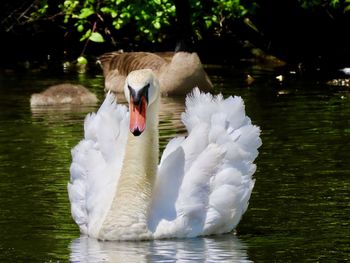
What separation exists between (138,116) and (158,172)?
0.75 metres

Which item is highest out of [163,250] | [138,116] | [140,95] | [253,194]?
[140,95]

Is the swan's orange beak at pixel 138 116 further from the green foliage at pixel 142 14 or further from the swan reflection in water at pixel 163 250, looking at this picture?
the green foliage at pixel 142 14

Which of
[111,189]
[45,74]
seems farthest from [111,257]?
[45,74]

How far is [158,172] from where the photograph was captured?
35.7 ft

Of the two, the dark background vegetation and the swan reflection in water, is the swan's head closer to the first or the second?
the swan reflection in water

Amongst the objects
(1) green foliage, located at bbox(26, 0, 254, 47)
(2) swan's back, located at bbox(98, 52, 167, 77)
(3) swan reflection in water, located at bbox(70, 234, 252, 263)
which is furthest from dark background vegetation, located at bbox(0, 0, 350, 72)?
(3) swan reflection in water, located at bbox(70, 234, 252, 263)

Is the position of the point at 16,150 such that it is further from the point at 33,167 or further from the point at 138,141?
the point at 138,141

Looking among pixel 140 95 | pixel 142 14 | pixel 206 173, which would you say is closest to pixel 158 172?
pixel 206 173

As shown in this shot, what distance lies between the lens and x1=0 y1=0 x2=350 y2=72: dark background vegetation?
2777cm

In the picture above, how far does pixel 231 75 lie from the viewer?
25344 mm

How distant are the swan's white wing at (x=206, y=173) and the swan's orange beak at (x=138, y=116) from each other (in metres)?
0.54

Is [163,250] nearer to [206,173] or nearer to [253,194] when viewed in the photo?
[206,173]

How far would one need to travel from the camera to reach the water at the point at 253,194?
9.80 m

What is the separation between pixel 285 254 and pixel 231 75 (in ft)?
52.1
